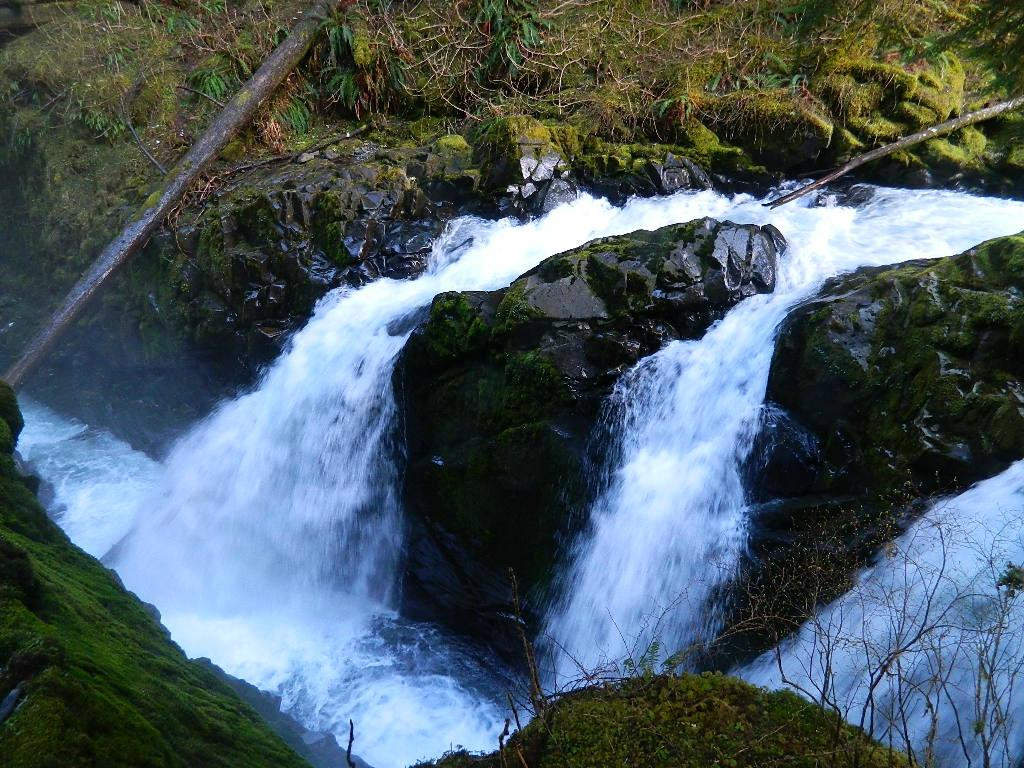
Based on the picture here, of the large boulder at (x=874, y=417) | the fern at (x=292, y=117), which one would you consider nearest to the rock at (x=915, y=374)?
the large boulder at (x=874, y=417)

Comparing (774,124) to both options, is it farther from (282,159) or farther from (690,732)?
(690,732)

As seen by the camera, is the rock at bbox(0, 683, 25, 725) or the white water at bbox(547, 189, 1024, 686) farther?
the white water at bbox(547, 189, 1024, 686)

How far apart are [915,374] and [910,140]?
483 centimetres

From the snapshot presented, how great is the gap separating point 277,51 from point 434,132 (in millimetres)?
2414

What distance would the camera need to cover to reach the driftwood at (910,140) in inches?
321

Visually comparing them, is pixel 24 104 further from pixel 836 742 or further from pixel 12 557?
pixel 836 742

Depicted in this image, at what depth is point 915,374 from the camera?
4.71m

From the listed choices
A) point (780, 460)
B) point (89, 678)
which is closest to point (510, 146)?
point (780, 460)

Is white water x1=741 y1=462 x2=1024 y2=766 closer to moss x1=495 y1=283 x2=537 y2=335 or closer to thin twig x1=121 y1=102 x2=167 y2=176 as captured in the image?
moss x1=495 y1=283 x2=537 y2=335

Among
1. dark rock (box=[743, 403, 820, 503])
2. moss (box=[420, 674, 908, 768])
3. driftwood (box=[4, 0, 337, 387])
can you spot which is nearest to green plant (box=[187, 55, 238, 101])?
driftwood (box=[4, 0, 337, 387])

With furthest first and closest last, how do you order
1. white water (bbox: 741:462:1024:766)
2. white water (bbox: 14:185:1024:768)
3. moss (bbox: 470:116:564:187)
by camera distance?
moss (bbox: 470:116:564:187)
white water (bbox: 14:185:1024:768)
white water (bbox: 741:462:1024:766)

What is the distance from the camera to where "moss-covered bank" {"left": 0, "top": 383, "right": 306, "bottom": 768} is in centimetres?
208

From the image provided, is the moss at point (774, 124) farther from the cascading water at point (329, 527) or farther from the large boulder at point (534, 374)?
the large boulder at point (534, 374)

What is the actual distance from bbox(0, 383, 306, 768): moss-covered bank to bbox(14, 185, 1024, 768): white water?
2369 millimetres
